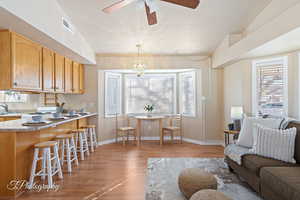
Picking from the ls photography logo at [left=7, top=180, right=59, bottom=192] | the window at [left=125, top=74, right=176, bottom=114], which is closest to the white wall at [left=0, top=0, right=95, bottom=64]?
the ls photography logo at [left=7, top=180, right=59, bottom=192]

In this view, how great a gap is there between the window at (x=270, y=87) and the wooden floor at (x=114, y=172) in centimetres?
148

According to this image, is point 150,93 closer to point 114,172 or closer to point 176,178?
point 114,172

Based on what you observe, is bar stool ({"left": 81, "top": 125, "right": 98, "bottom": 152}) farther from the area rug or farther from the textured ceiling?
the textured ceiling

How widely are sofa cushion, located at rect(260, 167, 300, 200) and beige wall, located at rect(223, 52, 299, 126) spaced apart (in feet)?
6.31

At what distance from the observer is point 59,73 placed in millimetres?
4051

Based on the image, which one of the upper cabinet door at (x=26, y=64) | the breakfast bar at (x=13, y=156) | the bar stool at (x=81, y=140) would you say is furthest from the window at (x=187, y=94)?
the breakfast bar at (x=13, y=156)

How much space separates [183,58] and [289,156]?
3.65 metres

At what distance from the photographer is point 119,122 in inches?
231

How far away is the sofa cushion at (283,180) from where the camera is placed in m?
1.76

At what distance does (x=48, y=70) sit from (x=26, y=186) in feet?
6.88

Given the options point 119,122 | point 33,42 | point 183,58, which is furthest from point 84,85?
point 183,58

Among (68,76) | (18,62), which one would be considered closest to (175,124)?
(68,76)

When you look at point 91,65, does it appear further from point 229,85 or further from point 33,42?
point 229,85

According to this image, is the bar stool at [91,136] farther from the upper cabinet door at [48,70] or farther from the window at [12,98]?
the window at [12,98]
